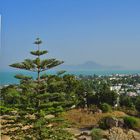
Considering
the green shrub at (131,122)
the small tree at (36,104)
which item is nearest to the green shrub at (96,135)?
the green shrub at (131,122)

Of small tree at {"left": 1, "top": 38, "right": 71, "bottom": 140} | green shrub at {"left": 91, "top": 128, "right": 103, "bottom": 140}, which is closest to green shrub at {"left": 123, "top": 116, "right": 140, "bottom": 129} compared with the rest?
green shrub at {"left": 91, "top": 128, "right": 103, "bottom": 140}

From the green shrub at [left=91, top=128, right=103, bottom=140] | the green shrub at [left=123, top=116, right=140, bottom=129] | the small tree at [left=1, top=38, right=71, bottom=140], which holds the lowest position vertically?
the green shrub at [left=91, top=128, right=103, bottom=140]

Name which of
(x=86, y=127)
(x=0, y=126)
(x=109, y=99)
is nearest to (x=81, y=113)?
(x=86, y=127)

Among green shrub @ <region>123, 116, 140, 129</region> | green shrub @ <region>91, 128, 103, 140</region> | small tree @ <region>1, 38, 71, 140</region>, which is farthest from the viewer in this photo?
green shrub @ <region>123, 116, 140, 129</region>

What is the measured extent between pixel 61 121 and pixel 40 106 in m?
0.95

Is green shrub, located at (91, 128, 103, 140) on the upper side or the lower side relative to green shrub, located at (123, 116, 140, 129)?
lower

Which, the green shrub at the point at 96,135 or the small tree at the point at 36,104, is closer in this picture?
the small tree at the point at 36,104

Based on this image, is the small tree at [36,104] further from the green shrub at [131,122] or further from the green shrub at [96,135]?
the green shrub at [131,122]

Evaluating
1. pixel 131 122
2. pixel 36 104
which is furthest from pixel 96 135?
pixel 36 104

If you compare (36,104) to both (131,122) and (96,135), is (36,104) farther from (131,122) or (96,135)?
(131,122)

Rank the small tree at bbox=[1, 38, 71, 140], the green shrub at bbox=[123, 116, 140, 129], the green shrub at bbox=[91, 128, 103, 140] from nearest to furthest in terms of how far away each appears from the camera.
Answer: the small tree at bbox=[1, 38, 71, 140] < the green shrub at bbox=[91, 128, 103, 140] < the green shrub at bbox=[123, 116, 140, 129]

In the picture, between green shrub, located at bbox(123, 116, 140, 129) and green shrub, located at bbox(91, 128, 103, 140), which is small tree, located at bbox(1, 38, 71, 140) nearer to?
green shrub, located at bbox(91, 128, 103, 140)

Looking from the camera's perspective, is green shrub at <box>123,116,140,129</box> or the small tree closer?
the small tree

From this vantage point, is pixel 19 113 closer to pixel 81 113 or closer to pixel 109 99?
pixel 81 113
